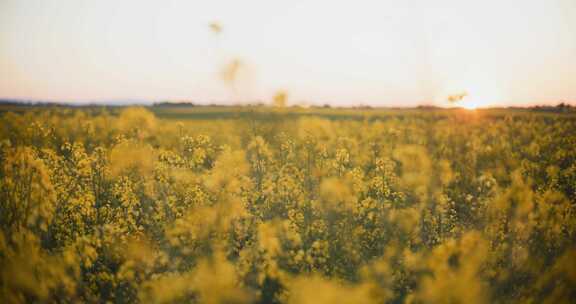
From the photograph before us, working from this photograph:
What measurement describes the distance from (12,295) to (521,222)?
499 cm

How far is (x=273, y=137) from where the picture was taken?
8898mm

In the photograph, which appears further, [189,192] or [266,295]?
[189,192]

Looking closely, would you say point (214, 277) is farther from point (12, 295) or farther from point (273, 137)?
point (273, 137)

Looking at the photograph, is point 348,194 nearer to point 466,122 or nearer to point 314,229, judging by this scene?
point 314,229

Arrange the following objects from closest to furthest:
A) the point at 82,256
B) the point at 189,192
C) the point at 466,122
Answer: the point at 82,256 < the point at 189,192 < the point at 466,122

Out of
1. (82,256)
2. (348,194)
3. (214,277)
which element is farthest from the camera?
(348,194)

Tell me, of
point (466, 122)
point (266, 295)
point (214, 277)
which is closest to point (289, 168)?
point (266, 295)

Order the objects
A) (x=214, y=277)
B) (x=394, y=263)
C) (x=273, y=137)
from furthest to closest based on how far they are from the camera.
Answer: (x=273, y=137) < (x=394, y=263) < (x=214, y=277)

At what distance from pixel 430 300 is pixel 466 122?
1934 cm

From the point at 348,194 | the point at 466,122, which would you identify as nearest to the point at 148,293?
the point at 348,194

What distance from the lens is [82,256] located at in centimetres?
408

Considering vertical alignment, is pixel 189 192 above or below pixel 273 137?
below

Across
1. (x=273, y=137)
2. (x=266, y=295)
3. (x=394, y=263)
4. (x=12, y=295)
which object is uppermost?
(x=273, y=137)

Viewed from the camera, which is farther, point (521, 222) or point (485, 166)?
point (485, 166)
